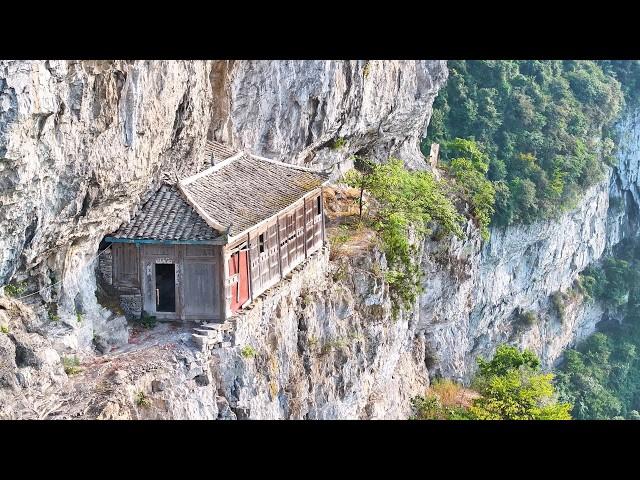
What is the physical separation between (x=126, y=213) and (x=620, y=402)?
123ft

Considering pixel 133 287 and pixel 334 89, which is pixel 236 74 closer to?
pixel 334 89

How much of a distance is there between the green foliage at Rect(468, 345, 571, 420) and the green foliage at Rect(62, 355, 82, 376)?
11.9m

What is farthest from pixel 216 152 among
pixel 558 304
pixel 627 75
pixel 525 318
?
pixel 627 75

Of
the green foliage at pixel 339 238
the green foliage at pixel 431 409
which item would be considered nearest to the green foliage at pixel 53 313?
the green foliage at pixel 339 238

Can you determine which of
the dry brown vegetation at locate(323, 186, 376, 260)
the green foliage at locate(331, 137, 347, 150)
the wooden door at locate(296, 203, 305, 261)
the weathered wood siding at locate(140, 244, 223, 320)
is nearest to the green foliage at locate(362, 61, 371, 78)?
the green foliage at locate(331, 137, 347, 150)

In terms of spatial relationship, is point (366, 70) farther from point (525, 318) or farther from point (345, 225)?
point (525, 318)

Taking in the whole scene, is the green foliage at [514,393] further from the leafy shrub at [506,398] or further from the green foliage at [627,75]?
the green foliage at [627,75]

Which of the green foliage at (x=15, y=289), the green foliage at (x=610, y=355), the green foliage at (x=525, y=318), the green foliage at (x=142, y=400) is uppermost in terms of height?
the green foliage at (x=15, y=289)

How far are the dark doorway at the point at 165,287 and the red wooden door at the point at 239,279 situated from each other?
1.02 metres

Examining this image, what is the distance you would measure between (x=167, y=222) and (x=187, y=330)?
188 centimetres

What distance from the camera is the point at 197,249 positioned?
16.2 meters

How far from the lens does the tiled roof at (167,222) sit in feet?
52.5

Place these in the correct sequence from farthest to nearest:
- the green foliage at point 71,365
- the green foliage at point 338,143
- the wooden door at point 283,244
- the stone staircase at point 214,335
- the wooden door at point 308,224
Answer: the green foliage at point 338,143 → the wooden door at point 308,224 → the wooden door at point 283,244 → the stone staircase at point 214,335 → the green foliage at point 71,365

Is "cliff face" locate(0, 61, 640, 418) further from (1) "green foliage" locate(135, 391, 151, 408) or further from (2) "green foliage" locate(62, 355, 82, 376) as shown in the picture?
(2) "green foliage" locate(62, 355, 82, 376)
